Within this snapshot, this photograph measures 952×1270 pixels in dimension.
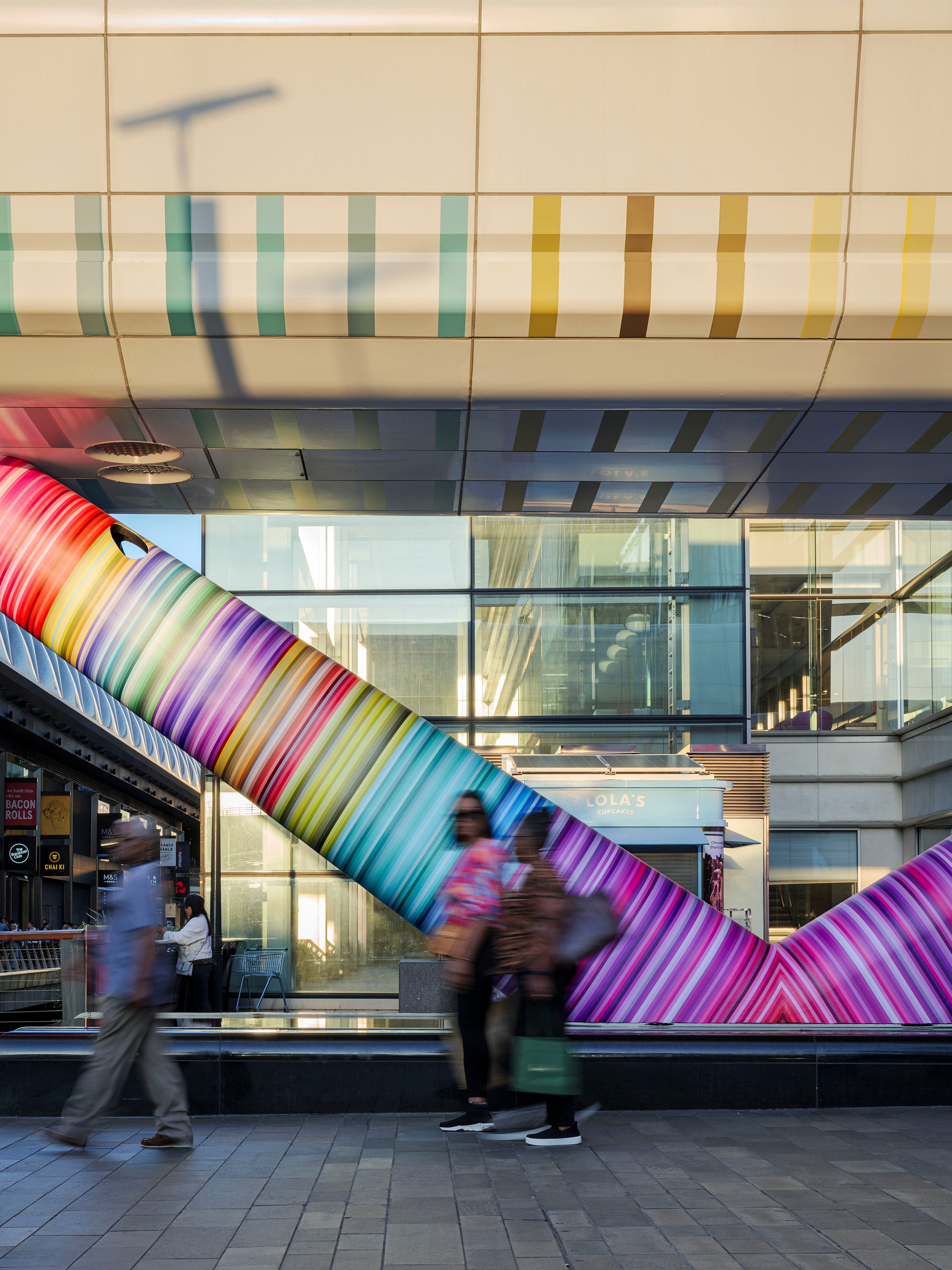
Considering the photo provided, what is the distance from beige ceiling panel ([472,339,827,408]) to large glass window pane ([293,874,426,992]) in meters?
10.3

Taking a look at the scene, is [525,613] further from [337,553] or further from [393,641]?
→ [337,553]

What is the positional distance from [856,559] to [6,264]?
19302mm

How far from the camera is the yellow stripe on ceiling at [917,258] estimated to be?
682 centimetres

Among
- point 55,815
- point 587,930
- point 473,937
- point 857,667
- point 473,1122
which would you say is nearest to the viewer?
point 587,930

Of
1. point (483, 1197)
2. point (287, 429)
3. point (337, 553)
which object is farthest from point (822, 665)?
point (483, 1197)

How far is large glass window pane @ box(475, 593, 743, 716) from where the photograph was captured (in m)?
17.9
